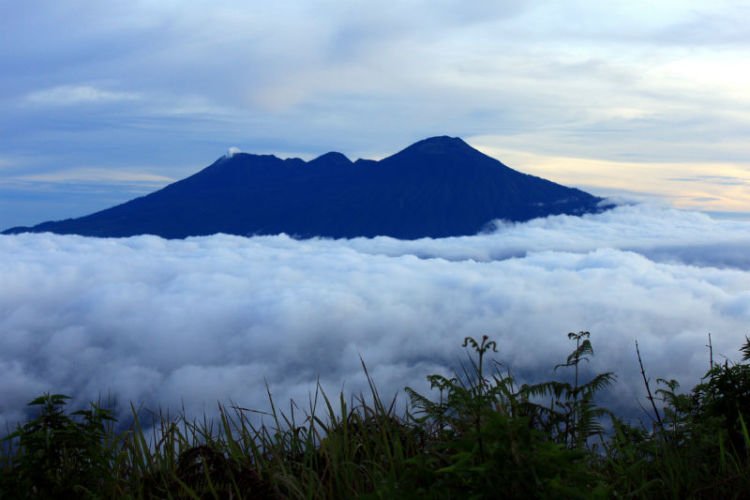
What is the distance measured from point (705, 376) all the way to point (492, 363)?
2135mm

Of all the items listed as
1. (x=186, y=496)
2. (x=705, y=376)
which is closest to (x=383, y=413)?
(x=186, y=496)

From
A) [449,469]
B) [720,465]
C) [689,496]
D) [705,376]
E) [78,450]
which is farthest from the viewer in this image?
[705,376]

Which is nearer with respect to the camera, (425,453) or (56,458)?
(425,453)

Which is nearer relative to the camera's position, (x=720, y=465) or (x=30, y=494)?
(x=30, y=494)

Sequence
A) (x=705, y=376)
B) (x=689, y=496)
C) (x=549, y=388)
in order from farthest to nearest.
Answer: (x=705, y=376) < (x=549, y=388) < (x=689, y=496)

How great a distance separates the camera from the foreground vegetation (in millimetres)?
2428

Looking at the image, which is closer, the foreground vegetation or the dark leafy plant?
the foreground vegetation

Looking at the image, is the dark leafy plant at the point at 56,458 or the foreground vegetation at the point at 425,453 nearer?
the foreground vegetation at the point at 425,453

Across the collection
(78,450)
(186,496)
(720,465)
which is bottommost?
(720,465)

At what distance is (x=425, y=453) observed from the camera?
2941 millimetres

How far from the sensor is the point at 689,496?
337 cm

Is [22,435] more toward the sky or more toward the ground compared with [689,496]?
more toward the sky

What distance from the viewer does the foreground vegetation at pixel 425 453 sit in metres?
2.43

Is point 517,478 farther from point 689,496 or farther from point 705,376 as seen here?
point 705,376
